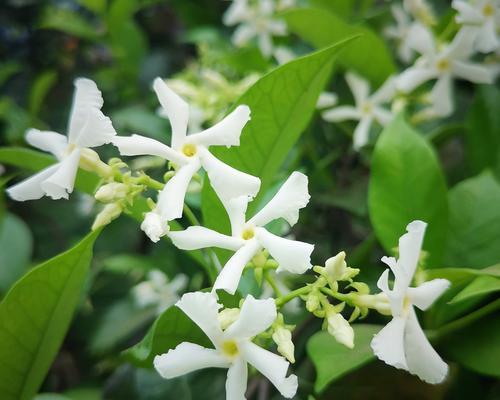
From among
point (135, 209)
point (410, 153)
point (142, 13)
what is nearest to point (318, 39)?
Answer: point (410, 153)

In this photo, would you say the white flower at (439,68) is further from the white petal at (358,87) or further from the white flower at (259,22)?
the white flower at (259,22)

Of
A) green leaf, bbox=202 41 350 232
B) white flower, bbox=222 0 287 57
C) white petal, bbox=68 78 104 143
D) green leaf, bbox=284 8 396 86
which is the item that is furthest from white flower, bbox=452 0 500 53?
white petal, bbox=68 78 104 143

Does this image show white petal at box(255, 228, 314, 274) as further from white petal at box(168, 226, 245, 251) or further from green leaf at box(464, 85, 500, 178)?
green leaf at box(464, 85, 500, 178)

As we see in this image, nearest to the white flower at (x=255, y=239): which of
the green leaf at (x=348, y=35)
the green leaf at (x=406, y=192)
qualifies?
the green leaf at (x=406, y=192)

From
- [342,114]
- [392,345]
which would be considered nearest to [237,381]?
[392,345]

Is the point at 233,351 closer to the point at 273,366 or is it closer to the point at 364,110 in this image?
the point at 273,366
